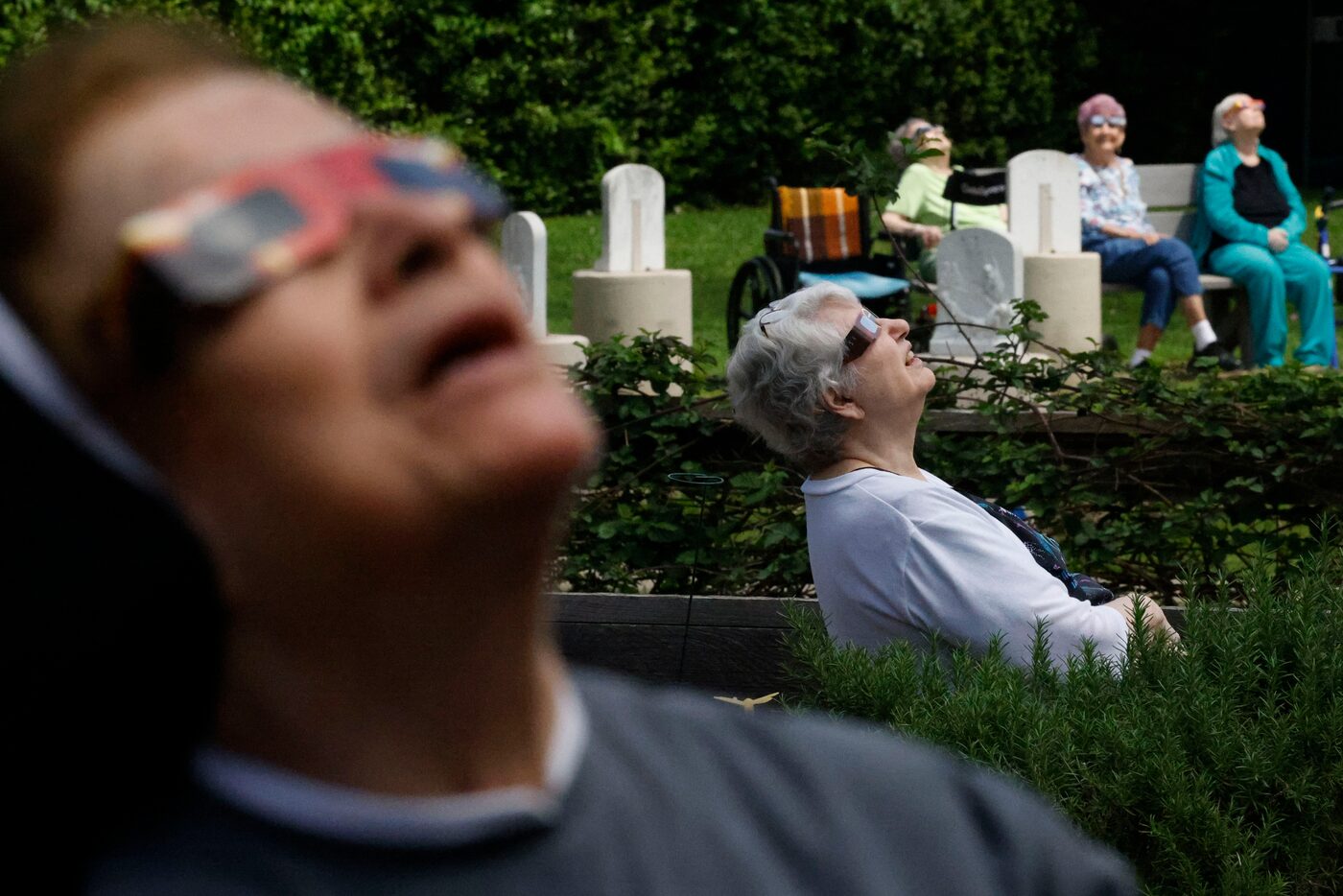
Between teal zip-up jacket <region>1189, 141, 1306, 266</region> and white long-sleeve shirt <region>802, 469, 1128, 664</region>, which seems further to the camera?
teal zip-up jacket <region>1189, 141, 1306, 266</region>

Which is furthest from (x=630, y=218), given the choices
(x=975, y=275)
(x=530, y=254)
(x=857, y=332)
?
(x=857, y=332)

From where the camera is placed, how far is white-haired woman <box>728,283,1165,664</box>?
320 cm

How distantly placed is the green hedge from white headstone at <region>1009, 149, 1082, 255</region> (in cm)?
565

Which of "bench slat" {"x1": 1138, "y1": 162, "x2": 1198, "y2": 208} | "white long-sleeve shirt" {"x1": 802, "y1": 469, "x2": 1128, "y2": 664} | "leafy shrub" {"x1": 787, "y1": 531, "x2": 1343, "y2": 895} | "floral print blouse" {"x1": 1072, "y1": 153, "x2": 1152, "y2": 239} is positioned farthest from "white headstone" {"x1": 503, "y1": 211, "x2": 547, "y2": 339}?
"leafy shrub" {"x1": 787, "y1": 531, "x2": 1343, "y2": 895}

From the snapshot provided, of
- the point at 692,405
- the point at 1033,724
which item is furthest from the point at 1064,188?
the point at 1033,724

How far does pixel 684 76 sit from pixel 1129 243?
26.7 ft

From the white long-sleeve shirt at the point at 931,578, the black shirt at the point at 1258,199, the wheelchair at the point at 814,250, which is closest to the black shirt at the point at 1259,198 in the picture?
the black shirt at the point at 1258,199

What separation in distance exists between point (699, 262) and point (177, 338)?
14.0 metres

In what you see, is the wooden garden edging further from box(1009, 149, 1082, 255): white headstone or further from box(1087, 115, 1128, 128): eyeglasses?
box(1087, 115, 1128, 128): eyeglasses

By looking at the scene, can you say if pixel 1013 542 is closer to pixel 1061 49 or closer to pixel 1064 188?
pixel 1064 188

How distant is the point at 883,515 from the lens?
3.34m

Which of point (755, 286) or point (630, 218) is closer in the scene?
point (630, 218)

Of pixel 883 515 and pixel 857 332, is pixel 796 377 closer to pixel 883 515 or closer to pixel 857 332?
pixel 857 332

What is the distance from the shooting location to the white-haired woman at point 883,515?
10.5ft
